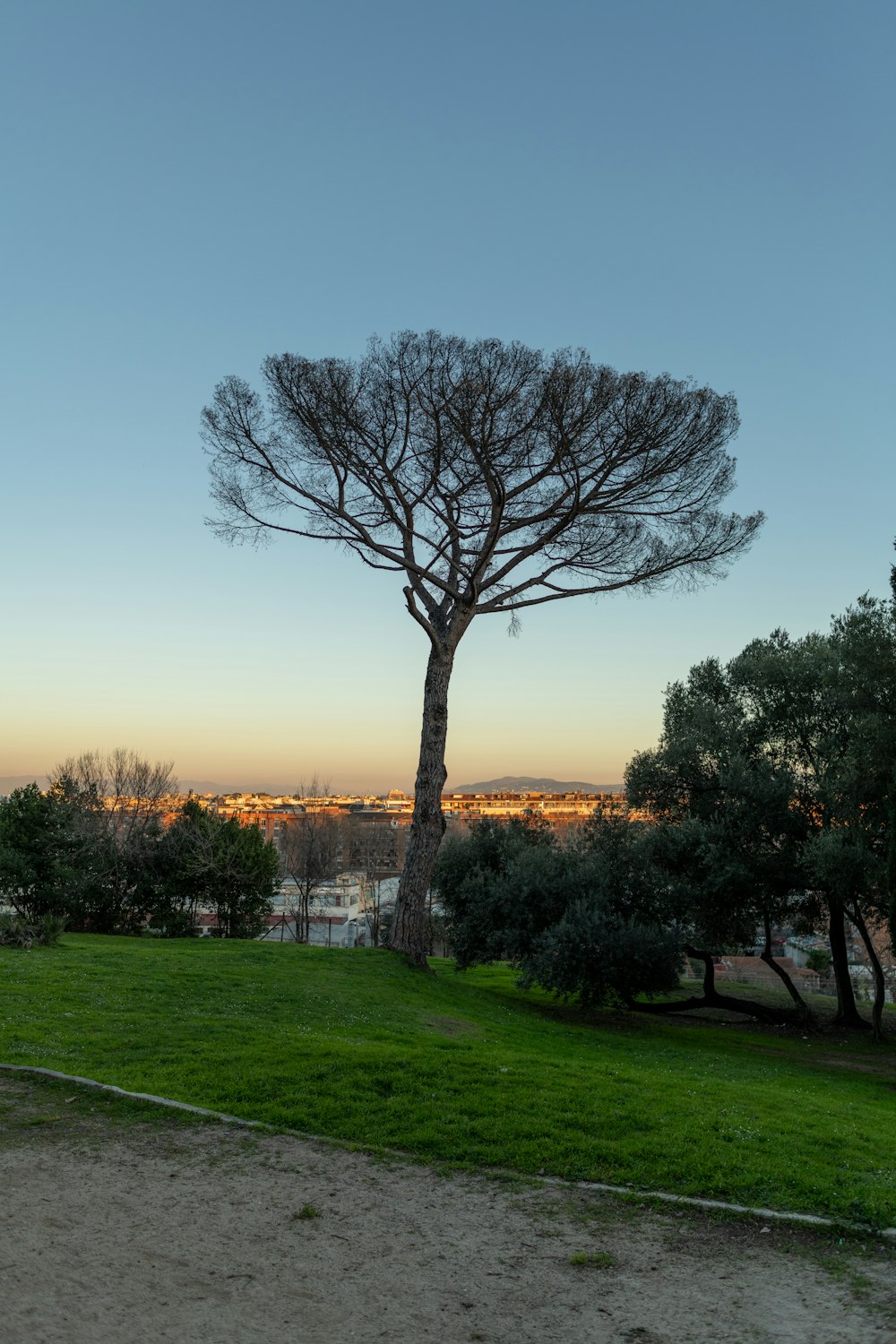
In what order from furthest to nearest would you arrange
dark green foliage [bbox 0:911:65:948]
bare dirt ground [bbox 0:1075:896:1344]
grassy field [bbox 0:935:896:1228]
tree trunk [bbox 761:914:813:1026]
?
tree trunk [bbox 761:914:813:1026], dark green foliage [bbox 0:911:65:948], grassy field [bbox 0:935:896:1228], bare dirt ground [bbox 0:1075:896:1344]

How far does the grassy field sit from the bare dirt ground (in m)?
0.65

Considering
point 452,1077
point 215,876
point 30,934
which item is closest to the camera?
point 452,1077

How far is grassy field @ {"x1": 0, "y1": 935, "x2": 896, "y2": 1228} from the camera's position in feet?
21.5

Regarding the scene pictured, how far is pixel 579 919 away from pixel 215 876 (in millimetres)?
15948

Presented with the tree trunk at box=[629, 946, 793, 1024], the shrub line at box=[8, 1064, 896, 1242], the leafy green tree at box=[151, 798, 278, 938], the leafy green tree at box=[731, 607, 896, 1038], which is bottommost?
the tree trunk at box=[629, 946, 793, 1024]

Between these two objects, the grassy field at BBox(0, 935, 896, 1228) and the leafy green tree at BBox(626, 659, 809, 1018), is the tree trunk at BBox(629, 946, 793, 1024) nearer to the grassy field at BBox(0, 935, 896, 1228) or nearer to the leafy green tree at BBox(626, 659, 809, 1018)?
the leafy green tree at BBox(626, 659, 809, 1018)

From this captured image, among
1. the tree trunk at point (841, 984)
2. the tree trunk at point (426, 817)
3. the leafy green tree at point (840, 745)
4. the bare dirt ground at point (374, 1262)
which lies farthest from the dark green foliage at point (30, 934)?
the tree trunk at point (841, 984)

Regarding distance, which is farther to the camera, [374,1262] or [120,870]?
[120,870]

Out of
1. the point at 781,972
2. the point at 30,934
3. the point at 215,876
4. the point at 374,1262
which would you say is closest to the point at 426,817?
the point at 30,934

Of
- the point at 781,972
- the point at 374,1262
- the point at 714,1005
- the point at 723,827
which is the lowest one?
the point at 714,1005

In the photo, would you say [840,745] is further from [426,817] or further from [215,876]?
[215,876]

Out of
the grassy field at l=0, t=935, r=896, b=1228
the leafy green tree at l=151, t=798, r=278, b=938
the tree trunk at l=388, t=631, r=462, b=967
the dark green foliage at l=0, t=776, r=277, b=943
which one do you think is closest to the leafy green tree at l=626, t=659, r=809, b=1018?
the grassy field at l=0, t=935, r=896, b=1228

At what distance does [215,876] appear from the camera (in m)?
30.8

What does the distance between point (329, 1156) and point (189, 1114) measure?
1.44m
